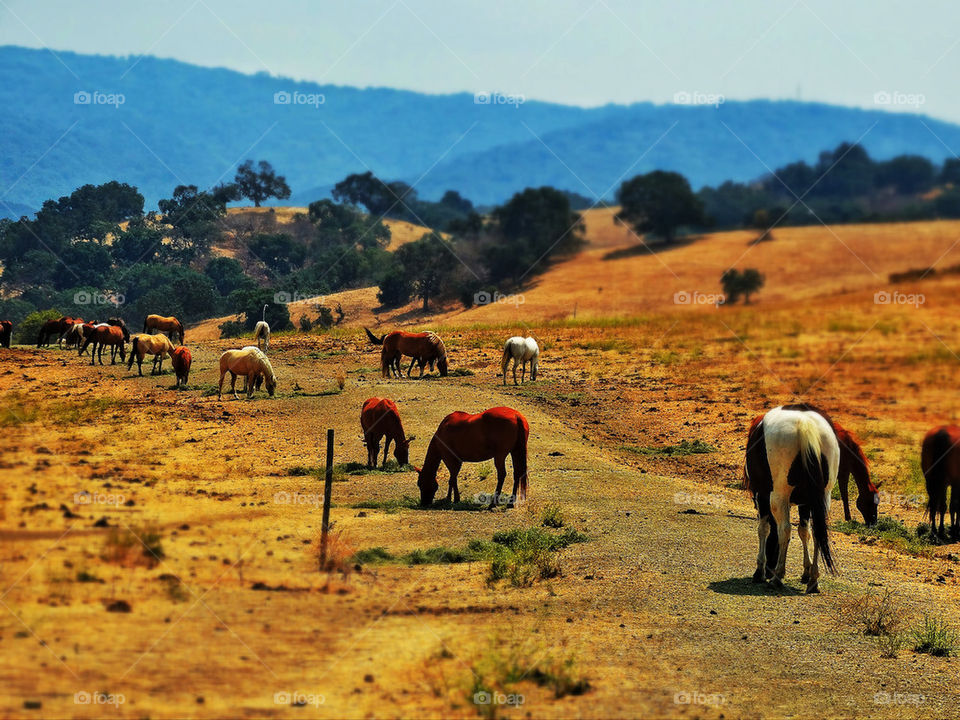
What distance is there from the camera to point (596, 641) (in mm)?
12008

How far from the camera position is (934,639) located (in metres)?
12.4

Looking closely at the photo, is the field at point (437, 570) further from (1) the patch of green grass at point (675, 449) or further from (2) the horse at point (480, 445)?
(2) the horse at point (480, 445)

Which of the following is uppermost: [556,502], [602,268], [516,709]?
[602,268]

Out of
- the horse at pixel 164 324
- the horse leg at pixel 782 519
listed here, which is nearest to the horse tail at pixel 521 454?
the horse leg at pixel 782 519

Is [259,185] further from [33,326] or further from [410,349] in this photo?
[410,349]

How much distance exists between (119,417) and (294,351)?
21415 millimetres

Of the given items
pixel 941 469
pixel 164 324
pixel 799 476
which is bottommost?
pixel 799 476

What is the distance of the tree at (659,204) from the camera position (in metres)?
38.6

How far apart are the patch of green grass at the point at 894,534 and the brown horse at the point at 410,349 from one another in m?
20.1

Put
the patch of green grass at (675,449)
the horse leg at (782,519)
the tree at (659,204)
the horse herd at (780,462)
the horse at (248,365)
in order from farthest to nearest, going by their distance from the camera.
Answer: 1. the tree at (659,204)
2. the horse at (248,365)
3. the patch of green grass at (675,449)
4. the horse leg at (782,519)
5. the horse herd at (780,462)

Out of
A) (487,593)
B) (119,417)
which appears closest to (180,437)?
(119,417)

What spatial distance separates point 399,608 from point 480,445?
6.64 meters

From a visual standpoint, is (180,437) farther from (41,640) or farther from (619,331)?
(619,331)

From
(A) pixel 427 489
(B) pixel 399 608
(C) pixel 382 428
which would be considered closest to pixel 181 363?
(C) pixel 382 428
